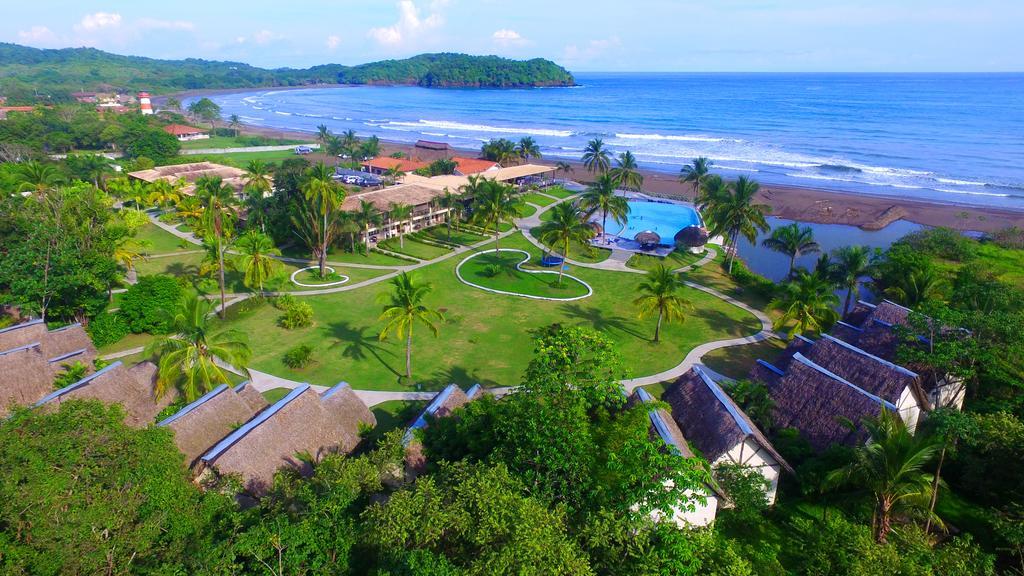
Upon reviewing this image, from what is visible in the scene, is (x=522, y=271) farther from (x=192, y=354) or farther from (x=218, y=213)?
(x=192, y=354)

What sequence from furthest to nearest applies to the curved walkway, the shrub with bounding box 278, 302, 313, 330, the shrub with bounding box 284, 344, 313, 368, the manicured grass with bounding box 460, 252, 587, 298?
the manicured grass with bounding box 460, 252, 587, 298 < the curved walkway < the shrub with bounding box 278, 302, 313, 330 < the shrub with bounding box 284, 344, 313, 368

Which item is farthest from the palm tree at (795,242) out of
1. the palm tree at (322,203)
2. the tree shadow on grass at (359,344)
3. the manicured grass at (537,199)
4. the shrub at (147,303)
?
the shrub at (147,303)

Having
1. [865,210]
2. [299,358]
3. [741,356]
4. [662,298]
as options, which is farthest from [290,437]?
[865,210]

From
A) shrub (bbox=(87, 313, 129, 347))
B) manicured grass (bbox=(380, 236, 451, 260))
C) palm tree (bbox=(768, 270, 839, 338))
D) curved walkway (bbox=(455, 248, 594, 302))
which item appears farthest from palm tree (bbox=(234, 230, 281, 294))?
palm tree (bbox=(768, 270, 839, 338))

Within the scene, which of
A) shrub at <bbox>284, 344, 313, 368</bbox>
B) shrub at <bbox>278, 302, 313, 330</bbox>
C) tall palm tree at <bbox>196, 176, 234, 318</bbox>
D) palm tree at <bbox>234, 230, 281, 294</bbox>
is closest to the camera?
shrub at <bbox>284, 344, 313, 368</bbox>

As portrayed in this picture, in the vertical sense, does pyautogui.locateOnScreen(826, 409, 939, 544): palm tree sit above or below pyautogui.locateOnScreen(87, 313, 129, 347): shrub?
above

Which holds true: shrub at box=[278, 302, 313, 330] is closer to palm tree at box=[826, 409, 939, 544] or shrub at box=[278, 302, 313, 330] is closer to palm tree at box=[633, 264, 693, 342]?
palm tree at box=[633, 264, 693, 342]
